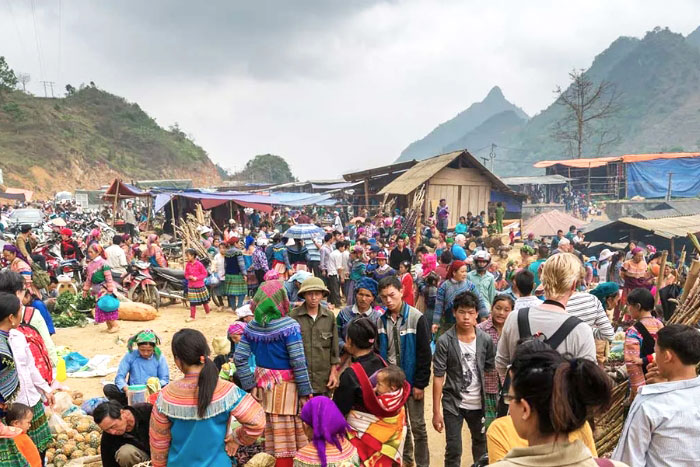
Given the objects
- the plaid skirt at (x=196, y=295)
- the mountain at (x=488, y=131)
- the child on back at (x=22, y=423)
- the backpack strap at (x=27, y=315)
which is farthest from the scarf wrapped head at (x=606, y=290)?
the mountain at (x=488, y=131)

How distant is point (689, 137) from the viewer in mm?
57031

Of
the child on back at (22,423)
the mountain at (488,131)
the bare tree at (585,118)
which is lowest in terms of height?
the child on back at (22,423)

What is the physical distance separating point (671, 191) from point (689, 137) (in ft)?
133

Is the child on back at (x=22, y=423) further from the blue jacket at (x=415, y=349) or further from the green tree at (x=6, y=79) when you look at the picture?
the green tree at (x=6, y=79)

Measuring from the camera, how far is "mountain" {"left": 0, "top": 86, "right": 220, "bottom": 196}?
4412cm

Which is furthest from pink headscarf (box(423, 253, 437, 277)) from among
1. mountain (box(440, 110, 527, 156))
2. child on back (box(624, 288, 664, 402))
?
mountain (box(440, 110, 527, 156))

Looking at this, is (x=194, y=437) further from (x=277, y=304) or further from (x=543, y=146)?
(x=543, y=146)

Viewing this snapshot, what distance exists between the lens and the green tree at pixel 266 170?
201 feet

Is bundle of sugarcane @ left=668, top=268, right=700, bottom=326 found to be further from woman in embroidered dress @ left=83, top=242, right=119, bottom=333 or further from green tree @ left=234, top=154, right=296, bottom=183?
green tree @ left=234, top=154, right=296, bottom=183

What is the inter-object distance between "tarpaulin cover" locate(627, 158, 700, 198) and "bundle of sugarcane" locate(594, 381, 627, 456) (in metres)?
27.4

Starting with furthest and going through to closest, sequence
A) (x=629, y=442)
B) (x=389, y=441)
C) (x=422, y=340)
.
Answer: (x=422, y=340), (x=389, y=441), (x=629, y=442)

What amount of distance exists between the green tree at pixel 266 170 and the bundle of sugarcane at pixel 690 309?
58.9 meters

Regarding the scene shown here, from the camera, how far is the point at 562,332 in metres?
2.55

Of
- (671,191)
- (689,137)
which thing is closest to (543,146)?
(689,137)
